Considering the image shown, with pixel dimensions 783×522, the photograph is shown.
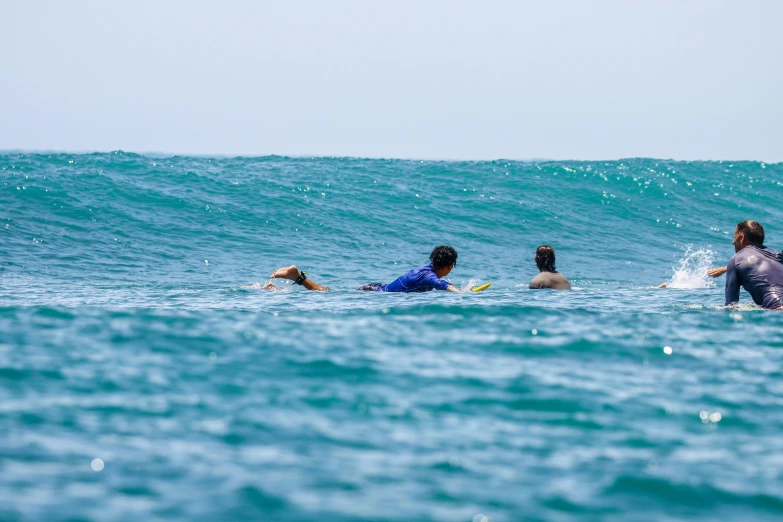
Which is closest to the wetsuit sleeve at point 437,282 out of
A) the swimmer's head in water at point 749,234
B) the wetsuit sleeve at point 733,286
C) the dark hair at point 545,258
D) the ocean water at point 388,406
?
the ocean water at point 388,406

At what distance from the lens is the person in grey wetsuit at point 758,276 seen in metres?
9.45

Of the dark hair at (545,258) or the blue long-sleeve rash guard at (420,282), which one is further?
the dark hair at (545,258)

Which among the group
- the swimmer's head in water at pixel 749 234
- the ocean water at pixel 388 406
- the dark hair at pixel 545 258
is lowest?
the ocean water at pixel 388 406

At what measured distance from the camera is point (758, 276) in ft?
31.3

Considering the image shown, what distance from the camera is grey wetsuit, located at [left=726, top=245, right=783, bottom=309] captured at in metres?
9.47

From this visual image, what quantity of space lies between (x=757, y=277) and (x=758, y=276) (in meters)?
0.02

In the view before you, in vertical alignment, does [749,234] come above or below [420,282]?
above

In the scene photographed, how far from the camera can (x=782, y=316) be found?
28.7 ft

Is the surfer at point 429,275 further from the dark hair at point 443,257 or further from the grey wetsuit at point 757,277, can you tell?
the grey wetsuit at point 757,277

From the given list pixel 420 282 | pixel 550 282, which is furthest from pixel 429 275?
pixel 550 282

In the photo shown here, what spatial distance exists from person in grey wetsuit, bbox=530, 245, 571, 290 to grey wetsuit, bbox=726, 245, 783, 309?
9.37ft

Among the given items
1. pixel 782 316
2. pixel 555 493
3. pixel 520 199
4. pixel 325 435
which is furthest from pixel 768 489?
pixel 520 199

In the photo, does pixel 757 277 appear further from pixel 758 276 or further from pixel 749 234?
pixel 749 234

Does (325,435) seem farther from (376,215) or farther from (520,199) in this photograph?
(520,199)
